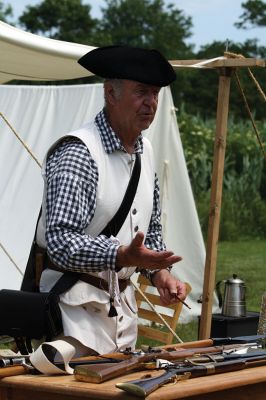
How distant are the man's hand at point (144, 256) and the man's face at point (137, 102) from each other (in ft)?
2.09

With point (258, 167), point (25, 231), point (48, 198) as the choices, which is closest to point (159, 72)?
point (48, 198)

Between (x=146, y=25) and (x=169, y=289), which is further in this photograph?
(x=146, y=25)

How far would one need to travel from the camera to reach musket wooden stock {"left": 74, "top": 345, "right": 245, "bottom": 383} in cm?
312

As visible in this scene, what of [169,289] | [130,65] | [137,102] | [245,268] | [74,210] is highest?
[130,65]

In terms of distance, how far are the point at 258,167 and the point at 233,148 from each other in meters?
1.14

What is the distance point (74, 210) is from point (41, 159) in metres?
5.76

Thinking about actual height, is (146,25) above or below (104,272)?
above

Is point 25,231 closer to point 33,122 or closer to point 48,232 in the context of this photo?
point 33,122

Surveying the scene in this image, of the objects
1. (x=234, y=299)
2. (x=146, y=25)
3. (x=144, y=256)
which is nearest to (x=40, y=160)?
(x=234, y=299)

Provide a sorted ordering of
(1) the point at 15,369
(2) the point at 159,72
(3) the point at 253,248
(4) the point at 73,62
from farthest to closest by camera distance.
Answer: (3) the point at 253,248 < (4) the point at 73,62 < (2) the point at 159,72 < (1) the point at 15,369

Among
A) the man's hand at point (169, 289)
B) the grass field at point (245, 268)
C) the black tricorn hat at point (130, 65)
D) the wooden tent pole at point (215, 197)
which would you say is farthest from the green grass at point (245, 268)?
the black tricorn hat at point (130, 65)

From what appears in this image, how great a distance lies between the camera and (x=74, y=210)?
365 centimetres

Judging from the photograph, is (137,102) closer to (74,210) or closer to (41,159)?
(74,210)

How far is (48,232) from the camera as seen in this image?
3.65 meters
